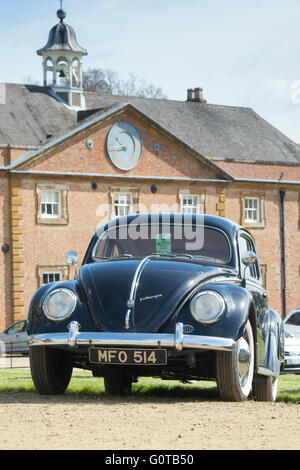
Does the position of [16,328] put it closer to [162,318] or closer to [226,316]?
[162,318]

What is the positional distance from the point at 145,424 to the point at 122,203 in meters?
33.0

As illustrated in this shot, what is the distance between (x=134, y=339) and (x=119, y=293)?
20.2 inches

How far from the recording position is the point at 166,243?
380 inches

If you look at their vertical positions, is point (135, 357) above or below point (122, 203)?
below

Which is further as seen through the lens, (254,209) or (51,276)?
(254,209)

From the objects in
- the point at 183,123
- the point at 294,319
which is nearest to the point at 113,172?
the point at 183,123

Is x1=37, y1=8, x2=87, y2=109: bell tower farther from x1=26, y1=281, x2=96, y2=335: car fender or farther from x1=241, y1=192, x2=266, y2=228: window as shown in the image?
x1=26, y1=281, x2=96, y2=335: car fender

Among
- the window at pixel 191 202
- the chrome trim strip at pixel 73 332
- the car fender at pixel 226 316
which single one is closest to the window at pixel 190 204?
the window at pixel 191 202

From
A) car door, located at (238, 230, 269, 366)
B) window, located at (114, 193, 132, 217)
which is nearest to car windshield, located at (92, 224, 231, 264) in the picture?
car door, located at (238, 230, 269, 366)

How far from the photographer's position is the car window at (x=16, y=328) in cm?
3297

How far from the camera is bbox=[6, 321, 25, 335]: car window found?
108 ft

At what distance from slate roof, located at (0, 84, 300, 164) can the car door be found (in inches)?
1127

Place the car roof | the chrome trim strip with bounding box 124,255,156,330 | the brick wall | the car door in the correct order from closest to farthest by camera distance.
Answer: the chrome trim strip with bounding box 124,255,156,330 < the car door < the car roof < the brick wall
